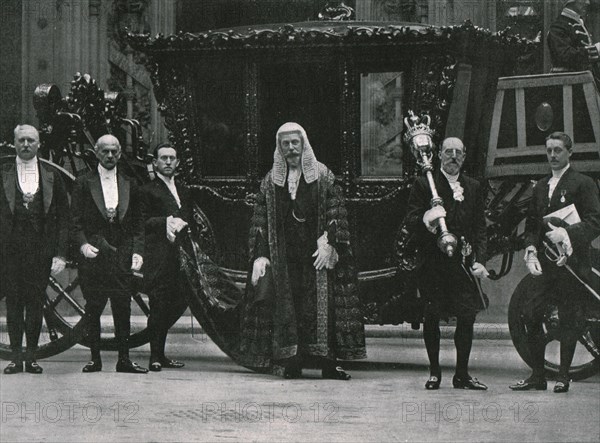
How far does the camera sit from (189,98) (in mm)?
9305

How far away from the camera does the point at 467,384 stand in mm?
7820

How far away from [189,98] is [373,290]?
1957mm

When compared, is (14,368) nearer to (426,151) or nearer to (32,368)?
(32,368)

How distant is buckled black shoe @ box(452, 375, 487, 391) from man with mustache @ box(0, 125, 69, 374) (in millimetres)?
2759

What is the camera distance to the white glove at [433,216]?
768 cm

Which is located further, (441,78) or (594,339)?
(441,78)

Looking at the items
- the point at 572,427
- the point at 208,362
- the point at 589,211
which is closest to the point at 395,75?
the point at 589,211

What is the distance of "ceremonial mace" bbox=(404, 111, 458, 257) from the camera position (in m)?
7.62

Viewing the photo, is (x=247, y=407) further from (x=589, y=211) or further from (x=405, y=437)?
(x=589, y=211)

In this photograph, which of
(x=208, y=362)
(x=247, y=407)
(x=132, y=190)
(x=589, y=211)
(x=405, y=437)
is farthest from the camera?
(x=208, y=362)

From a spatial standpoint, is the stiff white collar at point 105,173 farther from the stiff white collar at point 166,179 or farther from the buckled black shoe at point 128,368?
the buckled black shoe at point 128,368

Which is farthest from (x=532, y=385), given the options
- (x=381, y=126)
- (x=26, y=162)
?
(x=26, y=162)

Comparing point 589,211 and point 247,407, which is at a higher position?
point 589,211

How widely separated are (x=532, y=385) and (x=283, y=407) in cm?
166
